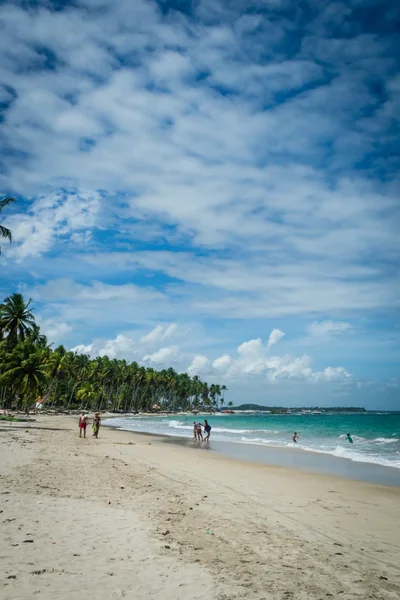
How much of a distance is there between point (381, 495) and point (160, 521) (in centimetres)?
816

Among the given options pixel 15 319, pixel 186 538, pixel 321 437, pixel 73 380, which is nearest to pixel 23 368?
pixel 15 319

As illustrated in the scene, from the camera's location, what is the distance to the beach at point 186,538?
16.6 feet

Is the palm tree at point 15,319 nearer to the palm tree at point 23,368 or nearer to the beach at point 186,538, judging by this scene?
the palm tree at point 23,368

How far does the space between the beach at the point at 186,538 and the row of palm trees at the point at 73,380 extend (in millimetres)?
28534

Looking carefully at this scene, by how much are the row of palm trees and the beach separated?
28534 millimetres

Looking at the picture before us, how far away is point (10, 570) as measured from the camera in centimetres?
504

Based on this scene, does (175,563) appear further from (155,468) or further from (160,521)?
(155,468)

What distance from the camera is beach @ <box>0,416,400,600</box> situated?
199 inches

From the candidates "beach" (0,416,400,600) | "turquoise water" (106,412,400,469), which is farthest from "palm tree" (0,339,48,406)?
"beach" (0,416,400,600)

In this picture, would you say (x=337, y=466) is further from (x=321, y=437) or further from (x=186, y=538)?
(x=321, y=437)

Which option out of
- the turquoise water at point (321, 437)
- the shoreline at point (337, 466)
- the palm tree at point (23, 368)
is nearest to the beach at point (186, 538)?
the shoreline at point (337, 466)

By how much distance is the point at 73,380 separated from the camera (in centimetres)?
9256

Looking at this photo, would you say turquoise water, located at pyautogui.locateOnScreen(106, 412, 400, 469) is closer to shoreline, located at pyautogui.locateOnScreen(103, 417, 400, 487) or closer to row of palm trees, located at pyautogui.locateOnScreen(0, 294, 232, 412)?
shoreline, located at pyautogui.locateOnScreen(103, 417, 400, 487)

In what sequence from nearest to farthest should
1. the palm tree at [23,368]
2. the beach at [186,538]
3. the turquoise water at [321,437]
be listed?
the beach at [186,538] < the turquoise water at [321,437] < the palm tree at [23,368]
